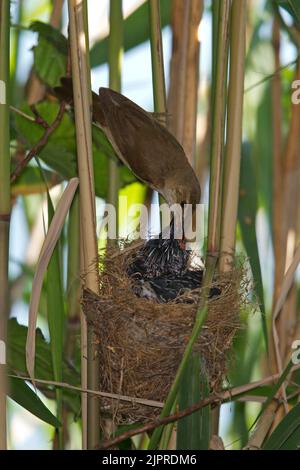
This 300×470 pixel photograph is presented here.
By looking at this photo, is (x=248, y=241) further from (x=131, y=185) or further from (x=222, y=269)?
(x=131, y=185)

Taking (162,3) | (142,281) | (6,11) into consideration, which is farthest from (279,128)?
(6,11)

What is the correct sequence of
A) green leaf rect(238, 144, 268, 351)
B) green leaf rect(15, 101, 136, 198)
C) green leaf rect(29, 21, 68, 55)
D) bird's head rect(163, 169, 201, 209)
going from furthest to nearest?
bird's head rect(163, 169, 201, 209) < green leaf rect(15, 101, 136, 198) < green leaf rect(29, 21, 68, 55) < green leaf rect(238, 144, 268, 351)

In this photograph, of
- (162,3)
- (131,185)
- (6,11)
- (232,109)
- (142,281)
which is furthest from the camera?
(131,185)

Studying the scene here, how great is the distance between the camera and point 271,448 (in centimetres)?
172

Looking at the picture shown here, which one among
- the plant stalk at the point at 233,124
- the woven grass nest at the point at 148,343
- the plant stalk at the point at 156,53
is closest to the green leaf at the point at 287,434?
the woven grass nest at the point at 148,343

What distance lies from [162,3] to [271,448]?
1.53 meters

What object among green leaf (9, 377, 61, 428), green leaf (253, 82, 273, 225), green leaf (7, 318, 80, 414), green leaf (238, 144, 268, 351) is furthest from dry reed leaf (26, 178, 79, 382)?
green leaf (253, 82, 273, 225)

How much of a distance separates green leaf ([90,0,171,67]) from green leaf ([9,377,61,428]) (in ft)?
4.04

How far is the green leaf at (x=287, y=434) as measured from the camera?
→ 1.69m

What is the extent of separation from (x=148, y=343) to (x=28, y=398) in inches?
11.6

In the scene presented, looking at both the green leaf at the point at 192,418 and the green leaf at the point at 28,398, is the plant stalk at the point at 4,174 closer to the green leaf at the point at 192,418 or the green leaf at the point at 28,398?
the green leaf at the point at 28,398

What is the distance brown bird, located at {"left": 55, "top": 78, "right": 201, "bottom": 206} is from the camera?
89.6 inches

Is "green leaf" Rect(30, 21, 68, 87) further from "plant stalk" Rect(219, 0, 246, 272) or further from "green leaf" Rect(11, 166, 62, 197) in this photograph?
"plant stalk" Rect(219, 0, 246, 272)

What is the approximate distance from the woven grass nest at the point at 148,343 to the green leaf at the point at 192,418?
0.20m
